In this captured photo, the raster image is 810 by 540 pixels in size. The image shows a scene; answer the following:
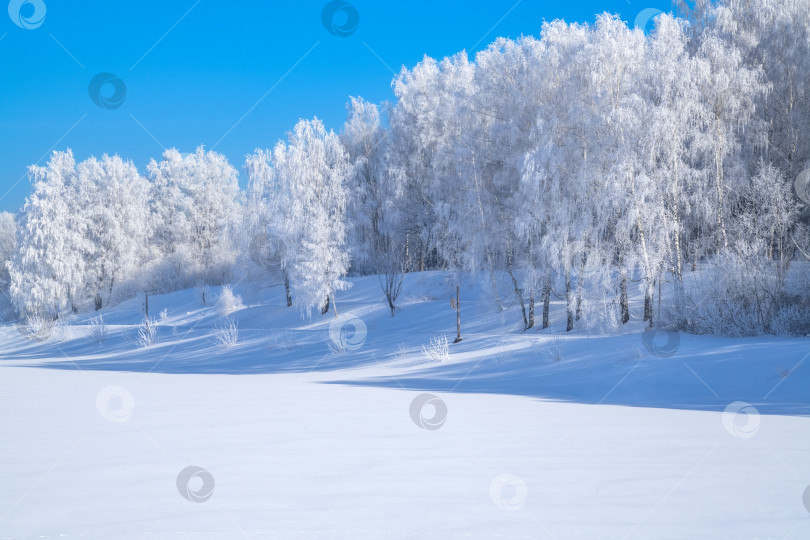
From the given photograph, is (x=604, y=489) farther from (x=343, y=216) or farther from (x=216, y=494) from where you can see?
(x=343, y=216)

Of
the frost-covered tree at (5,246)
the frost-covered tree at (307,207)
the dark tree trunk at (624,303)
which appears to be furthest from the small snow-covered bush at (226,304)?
the frost-covered tree at (5,246)

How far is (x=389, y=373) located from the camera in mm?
17609

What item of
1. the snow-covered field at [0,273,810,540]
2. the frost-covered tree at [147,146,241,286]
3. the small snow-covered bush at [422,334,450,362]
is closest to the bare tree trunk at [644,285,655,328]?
the snow-covered field at [0,273,810,540]

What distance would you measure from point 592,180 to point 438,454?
16639 millimetres

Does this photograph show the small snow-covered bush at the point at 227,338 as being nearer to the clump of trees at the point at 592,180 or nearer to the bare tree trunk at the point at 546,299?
the clump of trees at the point at 592,180

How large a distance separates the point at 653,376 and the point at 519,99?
12791mm

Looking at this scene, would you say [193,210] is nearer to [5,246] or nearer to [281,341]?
[5,246]

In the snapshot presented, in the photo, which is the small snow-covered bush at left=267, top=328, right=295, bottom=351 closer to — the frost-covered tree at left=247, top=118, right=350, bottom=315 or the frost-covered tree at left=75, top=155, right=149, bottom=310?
the frost-covered tree at left=247, top=118, right=350, bottom=315

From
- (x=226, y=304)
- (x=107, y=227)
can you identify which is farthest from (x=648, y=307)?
(x=107, y=227)

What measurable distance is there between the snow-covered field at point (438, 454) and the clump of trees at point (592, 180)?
5.60 metres

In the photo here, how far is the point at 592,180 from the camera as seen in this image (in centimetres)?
2017

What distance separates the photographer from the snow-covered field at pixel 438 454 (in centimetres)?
337

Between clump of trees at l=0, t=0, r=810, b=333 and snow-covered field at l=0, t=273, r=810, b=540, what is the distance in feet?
18.4

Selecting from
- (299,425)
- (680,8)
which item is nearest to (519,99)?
(680,8)
